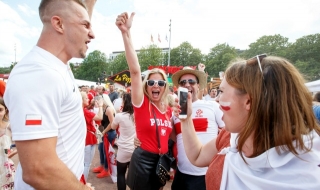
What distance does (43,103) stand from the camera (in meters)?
1.09

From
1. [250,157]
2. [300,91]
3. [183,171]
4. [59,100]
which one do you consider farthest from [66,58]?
[183,171]

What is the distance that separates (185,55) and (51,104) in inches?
2592

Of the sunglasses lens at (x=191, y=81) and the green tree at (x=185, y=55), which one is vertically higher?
the green tree at (x=185, y=55)

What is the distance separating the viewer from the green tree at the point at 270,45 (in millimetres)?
53781

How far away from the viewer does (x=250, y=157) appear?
1.20 meters

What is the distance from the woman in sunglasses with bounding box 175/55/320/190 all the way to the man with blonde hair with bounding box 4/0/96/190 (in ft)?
3.32

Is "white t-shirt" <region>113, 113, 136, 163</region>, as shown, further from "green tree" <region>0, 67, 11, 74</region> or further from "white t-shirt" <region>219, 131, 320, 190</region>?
"green tree" <region>0, 67, 11, 74</region>

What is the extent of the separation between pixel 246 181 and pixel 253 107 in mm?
431

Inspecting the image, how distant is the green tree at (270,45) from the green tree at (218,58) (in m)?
5.30

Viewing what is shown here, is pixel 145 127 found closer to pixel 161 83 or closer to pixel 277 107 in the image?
pixel 161 83

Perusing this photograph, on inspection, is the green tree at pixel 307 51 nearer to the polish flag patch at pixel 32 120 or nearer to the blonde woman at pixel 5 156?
the blonde woman at pixel 5 156

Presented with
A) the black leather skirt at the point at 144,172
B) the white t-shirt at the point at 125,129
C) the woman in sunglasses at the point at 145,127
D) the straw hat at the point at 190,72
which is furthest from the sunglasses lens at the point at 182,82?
the white t-shirt at the point at 125,129

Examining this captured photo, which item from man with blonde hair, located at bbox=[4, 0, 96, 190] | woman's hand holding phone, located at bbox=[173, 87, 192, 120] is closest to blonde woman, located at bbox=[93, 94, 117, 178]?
woman's hand holding phone, located at bbox=[173, 87, 192, 120]

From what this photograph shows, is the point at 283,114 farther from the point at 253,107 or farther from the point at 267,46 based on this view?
the point at 267,46
